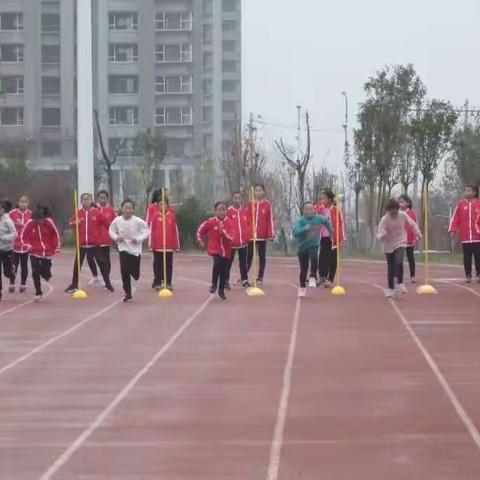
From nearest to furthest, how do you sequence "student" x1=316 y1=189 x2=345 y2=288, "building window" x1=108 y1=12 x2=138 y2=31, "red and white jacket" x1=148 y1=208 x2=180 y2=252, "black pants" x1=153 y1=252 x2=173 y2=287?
1. "red and white jacket" x1=148 y1=208 x2=180 y2=252
2. "black pants" x1=153 y1=252 x2=173 y2=287
3. "student" x1=316 y1=189 x2=345 y2=288
4. "building window" x1=108 y1=12 x2=138 y2=31

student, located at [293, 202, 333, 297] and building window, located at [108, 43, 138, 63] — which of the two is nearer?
student, located at [293, 202, 333, 297]

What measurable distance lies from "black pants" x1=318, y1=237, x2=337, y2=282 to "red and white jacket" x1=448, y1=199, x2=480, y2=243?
215 cm

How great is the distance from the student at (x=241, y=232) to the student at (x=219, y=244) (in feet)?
1.06

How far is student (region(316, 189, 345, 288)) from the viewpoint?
21.4m

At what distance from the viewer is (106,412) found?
982cm

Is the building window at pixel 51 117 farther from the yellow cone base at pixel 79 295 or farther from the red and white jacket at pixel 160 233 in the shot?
the yellow cone base at pixel 79 295

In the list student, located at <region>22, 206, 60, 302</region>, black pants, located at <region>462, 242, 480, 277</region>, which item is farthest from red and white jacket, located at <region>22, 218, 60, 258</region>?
black pants, located at <region>462, 242, 480, 277</region>

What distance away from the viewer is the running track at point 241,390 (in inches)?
316

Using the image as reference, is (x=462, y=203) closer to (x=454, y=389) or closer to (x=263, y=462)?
(x=454, y=389)

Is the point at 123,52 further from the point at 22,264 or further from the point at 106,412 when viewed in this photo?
the point at 106,412

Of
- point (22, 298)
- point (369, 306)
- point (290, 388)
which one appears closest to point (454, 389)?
point (290, 388)

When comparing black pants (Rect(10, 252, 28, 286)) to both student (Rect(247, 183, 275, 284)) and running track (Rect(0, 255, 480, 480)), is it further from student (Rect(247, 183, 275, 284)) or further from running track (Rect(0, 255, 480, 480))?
student (Rect(247, 183, 275, 284))

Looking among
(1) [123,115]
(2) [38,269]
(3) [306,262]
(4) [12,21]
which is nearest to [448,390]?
(3) [306,262]

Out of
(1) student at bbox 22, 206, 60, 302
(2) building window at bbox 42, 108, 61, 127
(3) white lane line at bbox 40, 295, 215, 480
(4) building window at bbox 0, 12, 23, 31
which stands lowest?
(3) white lane line at bbox 40, 295, 215, 480
